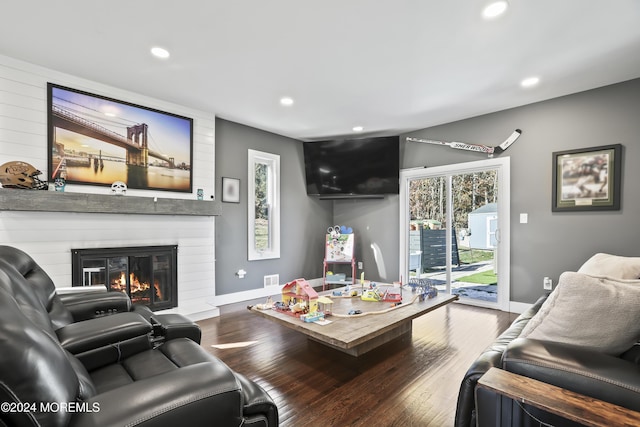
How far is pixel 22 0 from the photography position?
6.43 feet

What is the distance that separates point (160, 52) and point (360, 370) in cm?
319

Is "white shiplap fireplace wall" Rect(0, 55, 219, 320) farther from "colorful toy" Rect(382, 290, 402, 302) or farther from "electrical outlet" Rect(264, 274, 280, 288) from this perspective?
"colorful toy" Rect(382, 290, 402, 302)

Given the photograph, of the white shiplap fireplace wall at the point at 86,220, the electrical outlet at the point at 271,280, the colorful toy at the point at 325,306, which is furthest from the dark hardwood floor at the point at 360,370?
the electrical outlet at the point at 271,280

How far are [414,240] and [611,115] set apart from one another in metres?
2.82

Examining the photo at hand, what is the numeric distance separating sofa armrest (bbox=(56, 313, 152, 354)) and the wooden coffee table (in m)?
1.09

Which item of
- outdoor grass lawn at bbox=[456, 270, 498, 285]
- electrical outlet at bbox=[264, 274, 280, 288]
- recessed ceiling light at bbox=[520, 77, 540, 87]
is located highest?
recessed ceiling light at bbox=[520, 77, 540, 87]

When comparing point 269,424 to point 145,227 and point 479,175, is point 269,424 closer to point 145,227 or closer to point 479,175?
point 145,227

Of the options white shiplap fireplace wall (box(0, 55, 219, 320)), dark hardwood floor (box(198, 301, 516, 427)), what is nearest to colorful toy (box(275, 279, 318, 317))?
dark hardwood floor (box(198, 301, 516, 427))

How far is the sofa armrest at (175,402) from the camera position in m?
0.72

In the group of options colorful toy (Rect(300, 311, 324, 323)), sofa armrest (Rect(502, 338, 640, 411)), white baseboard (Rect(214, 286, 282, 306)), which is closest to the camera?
sofa armrest (Rect(502, 338, 640, 411))

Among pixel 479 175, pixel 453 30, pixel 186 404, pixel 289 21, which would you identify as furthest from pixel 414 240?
pixel 186 404

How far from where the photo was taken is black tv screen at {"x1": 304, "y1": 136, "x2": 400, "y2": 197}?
4.96m

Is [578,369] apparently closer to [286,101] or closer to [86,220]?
[286,101]

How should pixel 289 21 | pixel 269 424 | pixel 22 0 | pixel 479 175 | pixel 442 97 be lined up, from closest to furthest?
pixel 269 424 < pixel 22 0 < pixel 289 21 < pixel 442 97 < pixel 479 175
